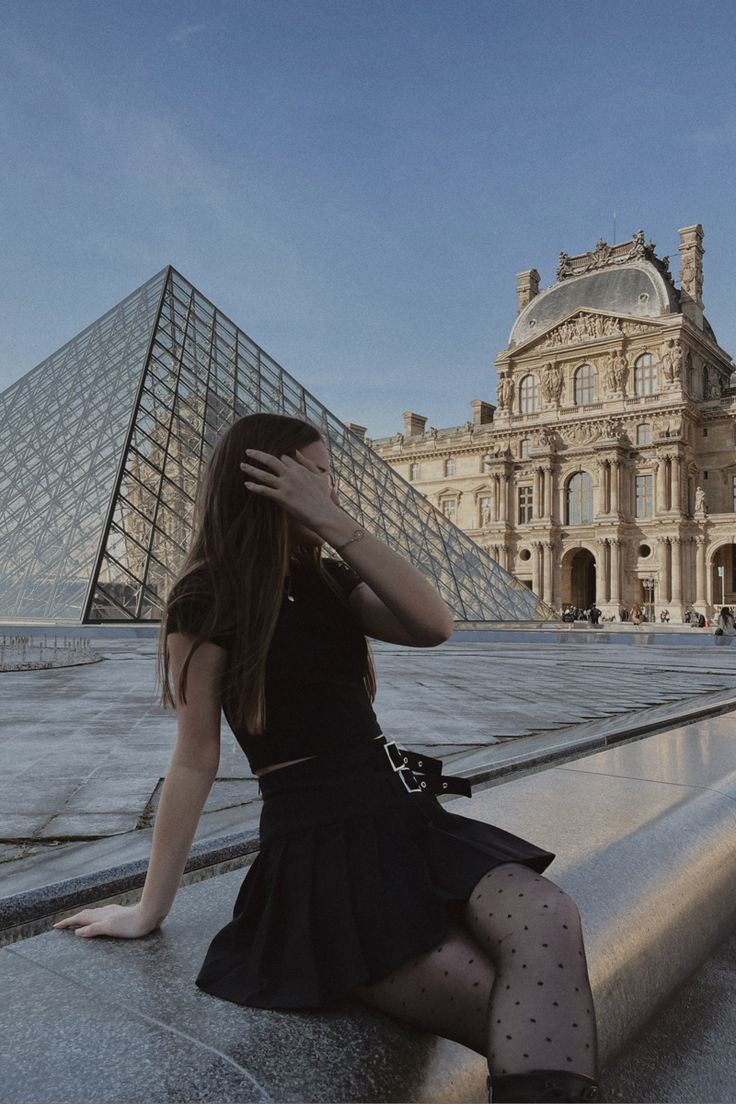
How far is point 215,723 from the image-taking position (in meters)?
1.84

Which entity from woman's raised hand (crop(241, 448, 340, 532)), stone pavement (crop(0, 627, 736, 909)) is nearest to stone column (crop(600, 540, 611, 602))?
stone pavement (crop(0, 627, 736, 909))

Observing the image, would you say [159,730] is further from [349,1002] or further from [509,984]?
[509,984]

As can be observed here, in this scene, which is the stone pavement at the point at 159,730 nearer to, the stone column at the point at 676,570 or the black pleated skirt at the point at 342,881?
the black pleated skirt at the point at 342,881

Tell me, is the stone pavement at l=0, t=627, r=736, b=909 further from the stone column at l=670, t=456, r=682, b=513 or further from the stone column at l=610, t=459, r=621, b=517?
the stone column at l=610, t=459, r=621, b=517

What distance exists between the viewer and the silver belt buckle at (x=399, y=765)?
1.79m

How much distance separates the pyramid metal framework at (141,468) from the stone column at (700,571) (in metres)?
17.7

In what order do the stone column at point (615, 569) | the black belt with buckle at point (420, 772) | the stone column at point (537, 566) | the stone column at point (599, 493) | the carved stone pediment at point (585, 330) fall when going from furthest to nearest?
the stone column at point (537, 566) → the carved stone pediment at point (585, 330) → the stone column at point (599, 493) → the stone column at point (615, 569) → the black belt with buckle at point (420, 772)

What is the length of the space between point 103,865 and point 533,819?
51.5 inches

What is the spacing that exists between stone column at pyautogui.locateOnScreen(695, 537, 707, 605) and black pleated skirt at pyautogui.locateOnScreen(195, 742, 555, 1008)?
41829 millimetres

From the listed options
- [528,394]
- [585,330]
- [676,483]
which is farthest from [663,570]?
[585,330]

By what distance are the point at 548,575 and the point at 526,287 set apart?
58.3 feet

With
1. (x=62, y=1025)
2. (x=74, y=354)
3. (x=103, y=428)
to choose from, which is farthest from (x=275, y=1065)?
(x=74, y=354)

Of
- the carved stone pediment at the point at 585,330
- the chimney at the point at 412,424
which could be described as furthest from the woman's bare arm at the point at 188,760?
the chimney at the point at 412,424

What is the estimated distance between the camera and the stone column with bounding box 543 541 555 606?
4400cm
